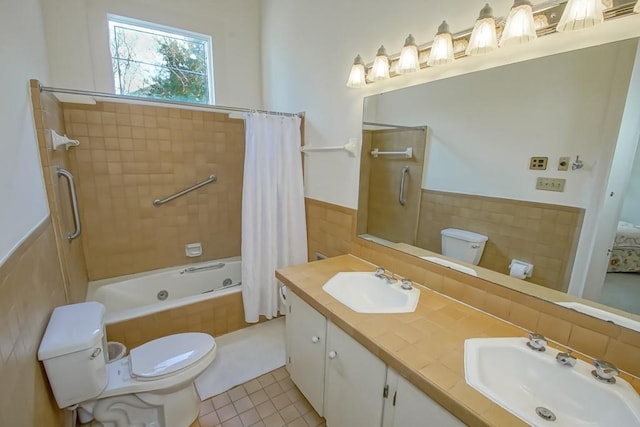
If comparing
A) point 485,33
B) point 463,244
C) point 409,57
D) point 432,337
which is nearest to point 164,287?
point 432,337

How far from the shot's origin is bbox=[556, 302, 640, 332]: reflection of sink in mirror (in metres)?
0.93

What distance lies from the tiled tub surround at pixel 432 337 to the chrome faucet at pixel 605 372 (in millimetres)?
89

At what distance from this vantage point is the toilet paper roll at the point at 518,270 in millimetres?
1203

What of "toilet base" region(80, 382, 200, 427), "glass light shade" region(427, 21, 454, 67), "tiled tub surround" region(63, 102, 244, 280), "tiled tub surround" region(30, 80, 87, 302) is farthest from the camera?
"tiled tub surround" region(63, 102, 244, 280)

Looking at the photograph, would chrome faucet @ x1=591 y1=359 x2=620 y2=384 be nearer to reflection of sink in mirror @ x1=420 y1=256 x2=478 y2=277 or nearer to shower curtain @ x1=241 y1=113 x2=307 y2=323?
reflection of sink in mirror @ x1=420 y1=256 x2=478 y2=277

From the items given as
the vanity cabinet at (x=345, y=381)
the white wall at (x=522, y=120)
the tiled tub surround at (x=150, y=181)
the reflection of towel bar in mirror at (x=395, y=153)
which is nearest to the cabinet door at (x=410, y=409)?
the vanity cabinet at (x=345, y=381)

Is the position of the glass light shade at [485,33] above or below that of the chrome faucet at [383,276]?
above

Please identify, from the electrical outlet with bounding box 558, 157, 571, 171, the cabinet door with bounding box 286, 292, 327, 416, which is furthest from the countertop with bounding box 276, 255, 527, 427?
the electrical outlet with bounding box 558, 157, 571, 171

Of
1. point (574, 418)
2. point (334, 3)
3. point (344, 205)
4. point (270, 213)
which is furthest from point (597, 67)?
point (270, 213)

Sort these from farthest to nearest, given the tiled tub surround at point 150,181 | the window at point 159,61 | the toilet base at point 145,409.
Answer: the window at point 159,61 → the tiled tub surround at point 150,181 → the toilet base at point 145,409

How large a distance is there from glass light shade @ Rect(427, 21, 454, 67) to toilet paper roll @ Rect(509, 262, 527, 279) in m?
0.97

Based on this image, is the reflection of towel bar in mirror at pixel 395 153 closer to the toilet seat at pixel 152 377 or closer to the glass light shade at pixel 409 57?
the glass light shade at pixel 409 57

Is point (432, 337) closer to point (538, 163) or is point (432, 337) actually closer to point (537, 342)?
point (537, 342)

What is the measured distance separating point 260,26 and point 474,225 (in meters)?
2.84
